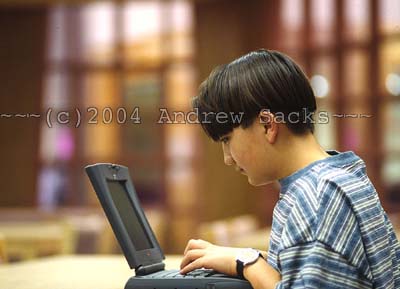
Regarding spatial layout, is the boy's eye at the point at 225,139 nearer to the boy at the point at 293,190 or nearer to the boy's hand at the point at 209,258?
the boy at the point at 293,190

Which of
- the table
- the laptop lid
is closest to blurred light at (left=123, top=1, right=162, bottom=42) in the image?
the table

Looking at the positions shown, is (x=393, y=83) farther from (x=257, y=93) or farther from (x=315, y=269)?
(x=315, y=269)

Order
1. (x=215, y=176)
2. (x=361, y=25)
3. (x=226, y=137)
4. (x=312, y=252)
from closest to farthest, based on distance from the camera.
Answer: (x=312, y=252) → (x=226, y=137) → (x=361, y=25) → (x=215, y=176)

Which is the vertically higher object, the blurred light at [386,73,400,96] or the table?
the blurred light at [386,73,400,96]

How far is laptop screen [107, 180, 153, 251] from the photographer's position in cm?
133

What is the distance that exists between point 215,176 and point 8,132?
2012 millimetres

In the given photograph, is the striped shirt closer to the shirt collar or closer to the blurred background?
the shirt collar

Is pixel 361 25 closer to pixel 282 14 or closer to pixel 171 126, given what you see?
pixel 282 14

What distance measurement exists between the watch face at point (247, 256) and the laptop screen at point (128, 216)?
20 cm

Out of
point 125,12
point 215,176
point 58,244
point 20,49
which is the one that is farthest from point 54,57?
point 58,244

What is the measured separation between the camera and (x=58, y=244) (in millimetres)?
3730

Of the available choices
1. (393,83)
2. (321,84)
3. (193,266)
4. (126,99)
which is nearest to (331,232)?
(193,266)

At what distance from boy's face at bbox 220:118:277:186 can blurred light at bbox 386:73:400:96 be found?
159 inches

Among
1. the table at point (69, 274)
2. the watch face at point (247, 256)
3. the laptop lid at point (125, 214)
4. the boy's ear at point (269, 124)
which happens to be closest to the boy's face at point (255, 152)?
the boy's ear at point (269, 124)
